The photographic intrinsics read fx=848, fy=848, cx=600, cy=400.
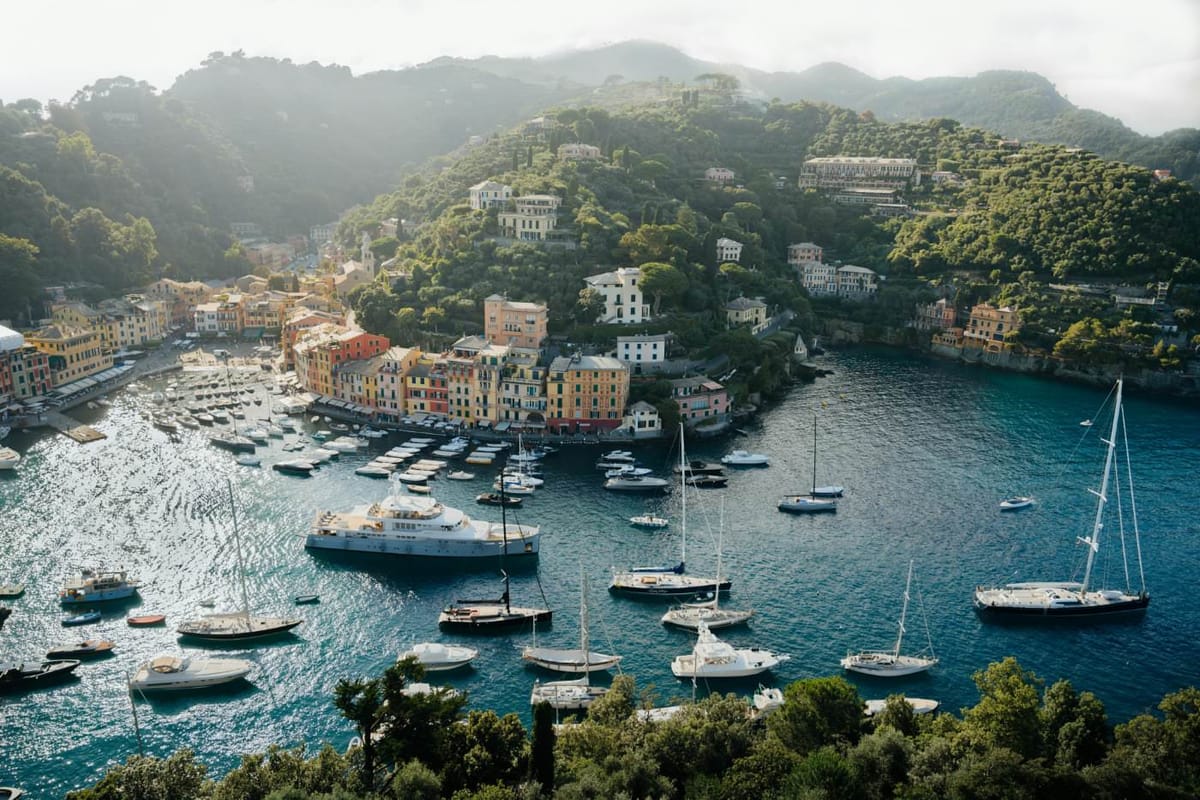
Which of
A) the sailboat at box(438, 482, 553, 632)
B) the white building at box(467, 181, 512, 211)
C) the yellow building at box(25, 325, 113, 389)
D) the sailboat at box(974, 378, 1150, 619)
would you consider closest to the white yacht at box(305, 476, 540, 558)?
the sailboat at box(438, 482, 553, 632)

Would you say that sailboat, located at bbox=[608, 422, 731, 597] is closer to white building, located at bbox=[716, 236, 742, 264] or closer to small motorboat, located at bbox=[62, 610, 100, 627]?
small motorboat, located at bbox=[62, 610, 100, 627]

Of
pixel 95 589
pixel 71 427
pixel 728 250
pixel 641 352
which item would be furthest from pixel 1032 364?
pixel 71 427

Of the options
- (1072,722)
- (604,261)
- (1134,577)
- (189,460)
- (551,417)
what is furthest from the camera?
(604,261)

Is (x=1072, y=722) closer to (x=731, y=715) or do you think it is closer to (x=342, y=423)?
(x=731, y=715)

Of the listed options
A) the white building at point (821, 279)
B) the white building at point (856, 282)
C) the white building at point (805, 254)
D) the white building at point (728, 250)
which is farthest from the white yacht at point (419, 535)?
the white building at point (805, 254)

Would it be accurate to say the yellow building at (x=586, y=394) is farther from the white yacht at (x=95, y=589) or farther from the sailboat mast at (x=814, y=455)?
the white yacht at (x=95, y=589)

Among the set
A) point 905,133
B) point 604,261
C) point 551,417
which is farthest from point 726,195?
point 551,417
